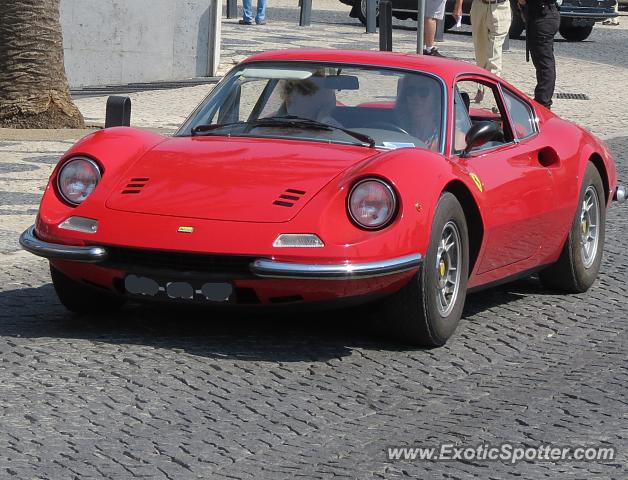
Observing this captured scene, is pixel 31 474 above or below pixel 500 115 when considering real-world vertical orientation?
below

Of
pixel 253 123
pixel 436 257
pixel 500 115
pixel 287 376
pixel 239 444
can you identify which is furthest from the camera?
pixel 500 115

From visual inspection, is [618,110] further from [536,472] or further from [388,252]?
[536,472]

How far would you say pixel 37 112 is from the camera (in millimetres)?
13539

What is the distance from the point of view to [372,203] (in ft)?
20.1

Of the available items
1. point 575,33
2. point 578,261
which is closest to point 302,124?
point 578,261

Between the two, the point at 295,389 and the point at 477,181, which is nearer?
the point at 295,389

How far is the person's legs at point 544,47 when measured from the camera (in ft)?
51.8

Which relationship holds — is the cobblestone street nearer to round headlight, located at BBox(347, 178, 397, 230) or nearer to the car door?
the car door

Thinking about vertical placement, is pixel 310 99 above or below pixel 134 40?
above

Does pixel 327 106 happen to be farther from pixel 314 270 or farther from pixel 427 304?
pixel 314 270

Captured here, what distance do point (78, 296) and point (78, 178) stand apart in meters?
0.54

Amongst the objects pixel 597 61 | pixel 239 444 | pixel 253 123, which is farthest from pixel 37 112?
pixel 597 61

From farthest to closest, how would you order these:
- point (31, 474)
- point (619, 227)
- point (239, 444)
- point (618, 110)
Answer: point (618, 110) < point (619, 227) < point (239, 444) < point (31, 474)

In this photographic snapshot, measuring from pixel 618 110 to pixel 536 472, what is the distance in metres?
13.5
